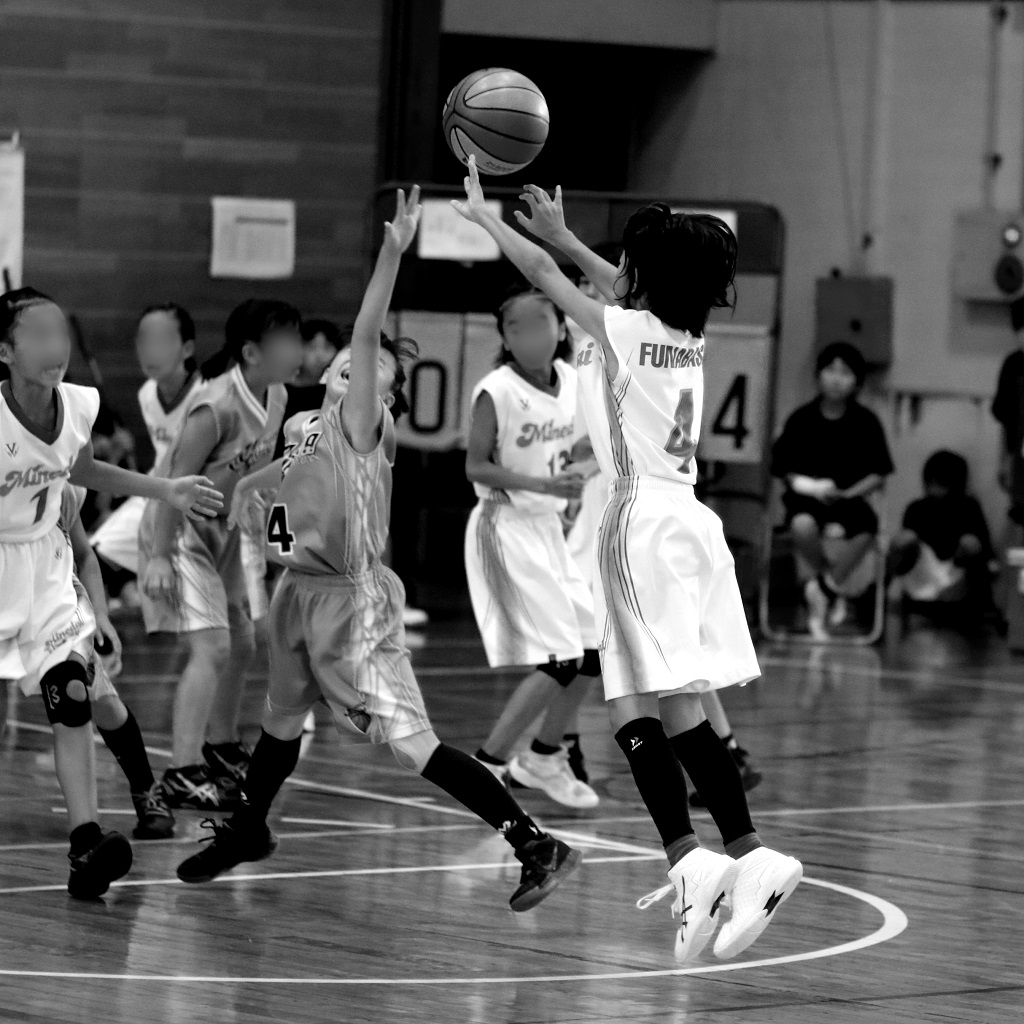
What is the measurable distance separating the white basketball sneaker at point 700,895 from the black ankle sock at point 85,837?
1.47 m

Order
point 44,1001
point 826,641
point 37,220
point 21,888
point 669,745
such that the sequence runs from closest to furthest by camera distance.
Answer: point 44,1001
point 669,745
point 21,888
point 826,641
point 37,220

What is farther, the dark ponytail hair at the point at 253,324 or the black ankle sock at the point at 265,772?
the dark ponytail hair at the point at 253,324

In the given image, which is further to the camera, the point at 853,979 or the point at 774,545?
the point at 774,545

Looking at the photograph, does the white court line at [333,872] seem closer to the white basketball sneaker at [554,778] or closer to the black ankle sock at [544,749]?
the white basketball sneaker at [554,778]

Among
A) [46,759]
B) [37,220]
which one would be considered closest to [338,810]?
[46,759]

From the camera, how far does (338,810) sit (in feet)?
21.6

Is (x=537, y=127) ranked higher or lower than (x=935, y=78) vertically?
lower

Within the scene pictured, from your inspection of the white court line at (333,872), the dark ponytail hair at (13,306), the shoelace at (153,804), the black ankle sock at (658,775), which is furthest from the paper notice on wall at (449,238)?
the black ankle sock at (658,775)

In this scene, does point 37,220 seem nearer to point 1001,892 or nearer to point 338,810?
point 338,810

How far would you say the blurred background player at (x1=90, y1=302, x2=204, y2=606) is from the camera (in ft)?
24.7

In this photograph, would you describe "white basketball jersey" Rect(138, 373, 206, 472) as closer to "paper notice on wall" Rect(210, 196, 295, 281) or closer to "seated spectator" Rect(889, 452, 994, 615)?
"paper notice on wall" Rect(210, 196, 295, 281)

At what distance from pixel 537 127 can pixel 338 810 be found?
7.34 feet

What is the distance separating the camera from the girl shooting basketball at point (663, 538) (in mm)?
4789

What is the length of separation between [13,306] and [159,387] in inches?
103
